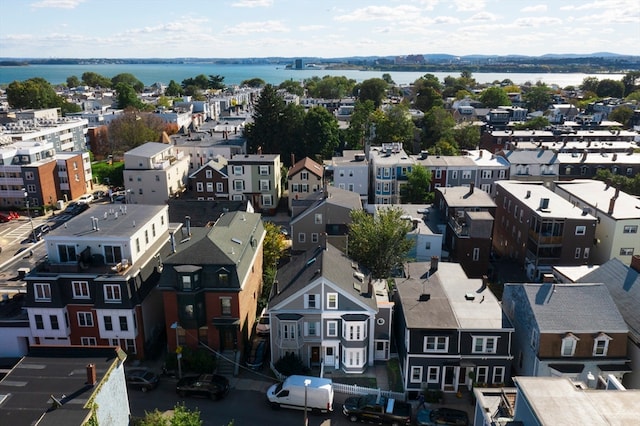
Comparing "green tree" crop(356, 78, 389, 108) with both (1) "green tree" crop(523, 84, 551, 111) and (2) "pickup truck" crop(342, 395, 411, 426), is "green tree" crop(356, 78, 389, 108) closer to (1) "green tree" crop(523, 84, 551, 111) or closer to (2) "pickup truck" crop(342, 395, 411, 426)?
(1) "green tree" crop(523, 84, 551, 111)

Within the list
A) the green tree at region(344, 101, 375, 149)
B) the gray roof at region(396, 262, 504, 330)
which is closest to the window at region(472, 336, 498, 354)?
the gray roof at region(396, 262, 504, 330)

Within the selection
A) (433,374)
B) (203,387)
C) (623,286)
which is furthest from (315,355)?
(623,286)

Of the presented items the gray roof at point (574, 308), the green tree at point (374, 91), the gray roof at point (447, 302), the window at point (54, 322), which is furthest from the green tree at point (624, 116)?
the window at point (54, 322)

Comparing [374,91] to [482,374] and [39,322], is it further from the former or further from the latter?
[39,322]

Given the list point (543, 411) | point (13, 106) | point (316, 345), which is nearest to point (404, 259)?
point (316, 345)

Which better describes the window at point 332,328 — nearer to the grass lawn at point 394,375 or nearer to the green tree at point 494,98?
the grass lawn at point 394,375
